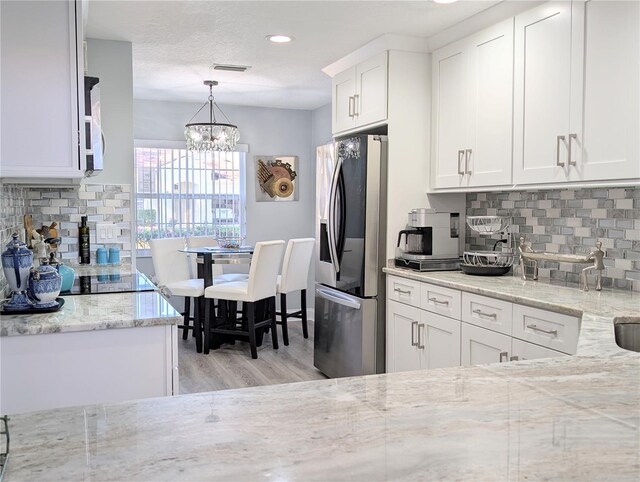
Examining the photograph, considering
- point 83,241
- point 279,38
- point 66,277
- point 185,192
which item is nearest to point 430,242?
point 279,38

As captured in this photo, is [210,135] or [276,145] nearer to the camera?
[210,135]

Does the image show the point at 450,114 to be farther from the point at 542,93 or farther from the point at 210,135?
the point at 210,135

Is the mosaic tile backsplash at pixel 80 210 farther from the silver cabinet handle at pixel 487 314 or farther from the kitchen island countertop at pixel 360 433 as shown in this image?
the kitchen island countertop at pixel 360 433

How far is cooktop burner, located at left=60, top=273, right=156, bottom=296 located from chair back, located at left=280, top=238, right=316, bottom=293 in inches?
85.0

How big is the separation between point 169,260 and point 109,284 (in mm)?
2566

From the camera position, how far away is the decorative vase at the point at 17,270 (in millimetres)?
2115

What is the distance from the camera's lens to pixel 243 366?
4582mm

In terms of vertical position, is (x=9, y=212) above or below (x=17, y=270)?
above

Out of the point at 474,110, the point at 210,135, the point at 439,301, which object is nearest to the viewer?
the point at 439,301

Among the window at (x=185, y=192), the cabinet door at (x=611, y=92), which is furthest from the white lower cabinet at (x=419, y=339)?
the window at (x=185, y=192)

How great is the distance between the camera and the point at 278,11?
3125 mm

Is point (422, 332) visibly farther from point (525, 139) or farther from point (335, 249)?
point (525, 139)

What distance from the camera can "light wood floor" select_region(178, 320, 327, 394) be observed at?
416 centimetres

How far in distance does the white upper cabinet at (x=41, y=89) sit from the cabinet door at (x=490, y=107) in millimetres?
2080
